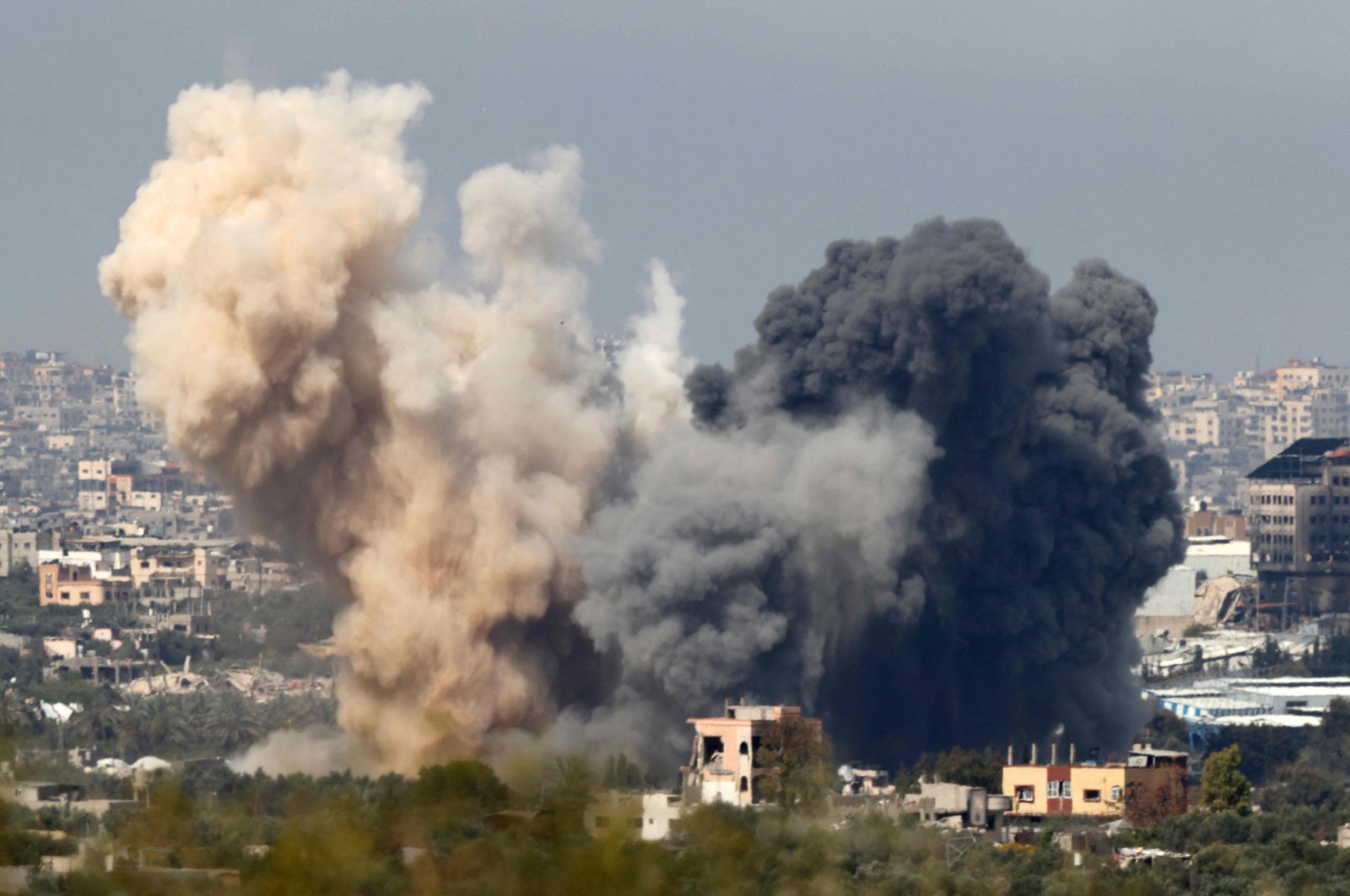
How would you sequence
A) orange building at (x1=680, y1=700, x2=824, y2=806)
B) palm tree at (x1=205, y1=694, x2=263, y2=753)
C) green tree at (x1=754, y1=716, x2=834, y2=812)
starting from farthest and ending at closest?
orange building at (x1=680, y1=700, x2=824, y2=806), green tree at (x1=754, y1=716, x2=834, y2=812), palm tree at (x1=205, y1=694, x2=263, y2=753)

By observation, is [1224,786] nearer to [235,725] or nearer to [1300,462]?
[235,725]

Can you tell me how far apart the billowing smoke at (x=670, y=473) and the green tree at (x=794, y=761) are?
5.75 feet

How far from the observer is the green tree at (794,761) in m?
42.2

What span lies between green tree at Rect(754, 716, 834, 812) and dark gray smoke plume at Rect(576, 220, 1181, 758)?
98.6 inches

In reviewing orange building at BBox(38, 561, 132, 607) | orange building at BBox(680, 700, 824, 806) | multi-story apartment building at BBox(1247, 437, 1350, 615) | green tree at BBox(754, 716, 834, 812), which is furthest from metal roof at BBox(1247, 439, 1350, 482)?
green tree at BBox(754, 716, 834, 812)

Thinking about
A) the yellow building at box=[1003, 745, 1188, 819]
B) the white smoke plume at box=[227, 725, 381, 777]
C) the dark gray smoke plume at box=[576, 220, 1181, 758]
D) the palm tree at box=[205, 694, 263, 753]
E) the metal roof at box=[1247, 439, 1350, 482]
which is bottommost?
the yellow building at box=[1003, 745, 1188, 819]

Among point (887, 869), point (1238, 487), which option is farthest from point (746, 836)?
point (1238, 487)

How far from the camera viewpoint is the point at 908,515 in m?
50.2

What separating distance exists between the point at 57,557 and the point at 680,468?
46.9 metres

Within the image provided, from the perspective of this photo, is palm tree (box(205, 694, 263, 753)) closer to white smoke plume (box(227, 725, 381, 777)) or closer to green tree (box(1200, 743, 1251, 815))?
white smoke plume (box(227, 725, 381, 777))

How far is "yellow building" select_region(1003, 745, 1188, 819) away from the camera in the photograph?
46.0 meters

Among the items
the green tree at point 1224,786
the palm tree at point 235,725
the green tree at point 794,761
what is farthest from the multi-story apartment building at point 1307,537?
the palm tree at point 235,725

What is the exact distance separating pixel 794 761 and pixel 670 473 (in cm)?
686

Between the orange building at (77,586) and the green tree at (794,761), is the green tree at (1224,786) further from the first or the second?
the orange building at (77,586)
